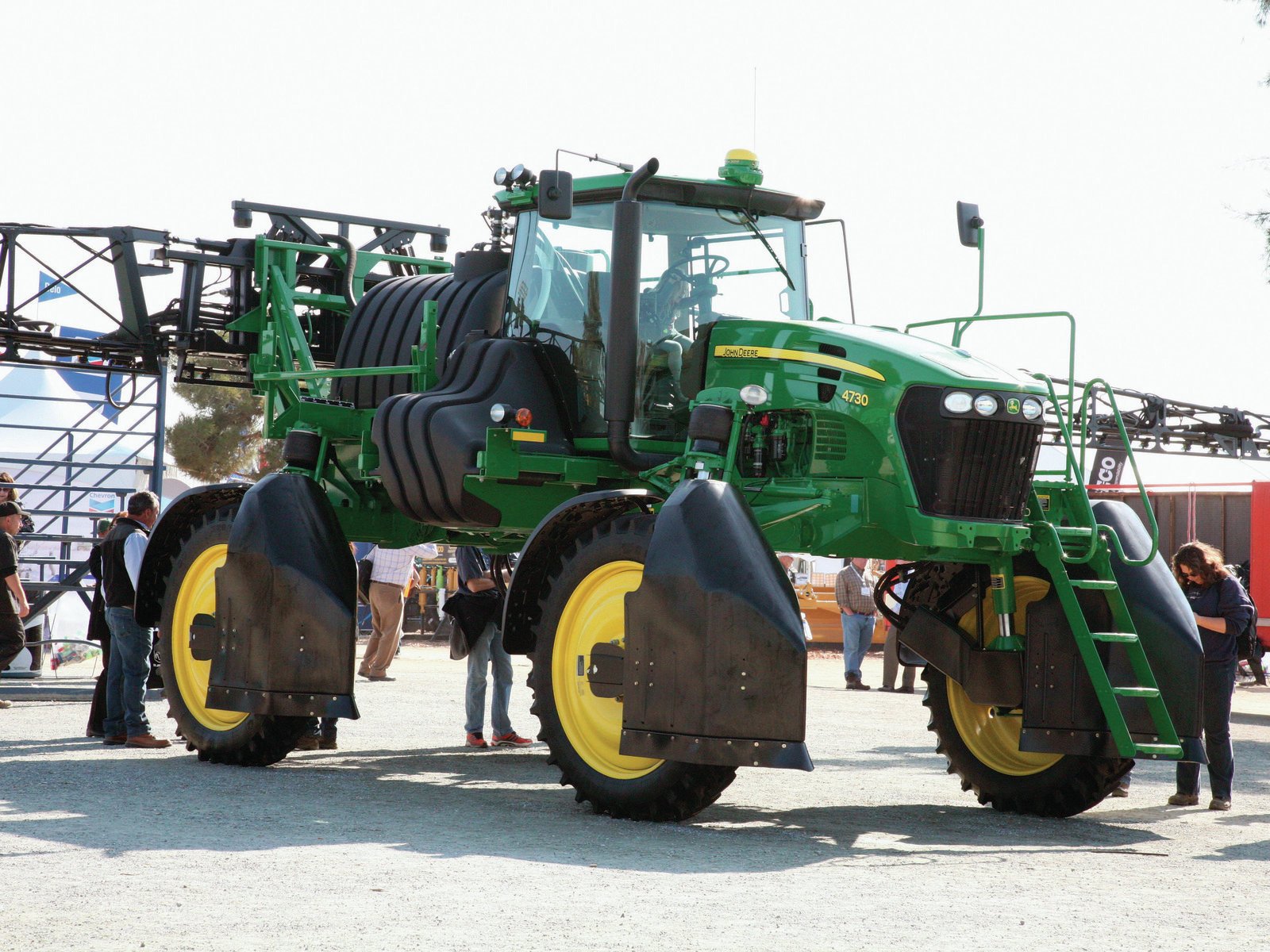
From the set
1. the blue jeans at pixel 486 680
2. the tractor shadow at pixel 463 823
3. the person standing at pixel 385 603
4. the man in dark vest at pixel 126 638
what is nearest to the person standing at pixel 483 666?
the blue jeans at pixel 486 680

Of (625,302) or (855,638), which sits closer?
(625,302)

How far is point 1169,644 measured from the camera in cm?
833

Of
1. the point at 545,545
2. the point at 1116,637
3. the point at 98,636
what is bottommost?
the point at 98,636

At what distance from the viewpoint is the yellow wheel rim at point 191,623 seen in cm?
1055

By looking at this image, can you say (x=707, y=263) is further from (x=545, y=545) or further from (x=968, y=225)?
(x=545, y=545)

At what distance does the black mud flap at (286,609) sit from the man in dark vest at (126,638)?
145 cm

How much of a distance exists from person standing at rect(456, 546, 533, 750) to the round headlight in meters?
4.38

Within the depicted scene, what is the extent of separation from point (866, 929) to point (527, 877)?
→ 55.2 inches

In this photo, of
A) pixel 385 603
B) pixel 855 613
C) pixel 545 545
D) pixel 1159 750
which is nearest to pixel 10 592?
pixel 385 603

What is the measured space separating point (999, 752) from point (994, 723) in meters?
0.17

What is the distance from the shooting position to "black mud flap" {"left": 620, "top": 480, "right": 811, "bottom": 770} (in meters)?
7.27

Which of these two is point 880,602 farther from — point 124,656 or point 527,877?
point 124,656

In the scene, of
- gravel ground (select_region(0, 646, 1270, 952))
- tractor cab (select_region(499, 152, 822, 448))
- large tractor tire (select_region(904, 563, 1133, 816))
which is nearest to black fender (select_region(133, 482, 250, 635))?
gravel ground (select_region(0, 646, 1270, 952))

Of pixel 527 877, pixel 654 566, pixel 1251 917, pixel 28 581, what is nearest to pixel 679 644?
pixel 654 566
